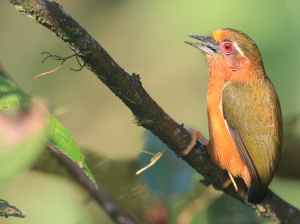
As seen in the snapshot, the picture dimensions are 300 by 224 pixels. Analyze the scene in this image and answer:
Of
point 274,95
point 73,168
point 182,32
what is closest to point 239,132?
point 274,95

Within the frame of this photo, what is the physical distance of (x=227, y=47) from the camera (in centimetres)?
310

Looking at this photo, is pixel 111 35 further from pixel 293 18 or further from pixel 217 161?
pixel 217 161

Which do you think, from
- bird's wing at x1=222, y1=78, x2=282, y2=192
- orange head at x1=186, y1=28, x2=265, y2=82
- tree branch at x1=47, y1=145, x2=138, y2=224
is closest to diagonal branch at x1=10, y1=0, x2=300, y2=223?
bird's wing at x1=222, y1=78, x2=282, y2=192

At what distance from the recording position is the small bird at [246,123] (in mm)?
2512

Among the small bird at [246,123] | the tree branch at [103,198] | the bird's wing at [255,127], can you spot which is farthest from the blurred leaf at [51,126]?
the bird's wing at [255,127]

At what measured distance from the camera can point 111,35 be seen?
5699mm

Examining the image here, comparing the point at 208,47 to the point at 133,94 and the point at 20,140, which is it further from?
the point at 20,140

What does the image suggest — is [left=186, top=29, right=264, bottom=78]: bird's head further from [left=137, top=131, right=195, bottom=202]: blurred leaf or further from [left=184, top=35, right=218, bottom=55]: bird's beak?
[left=137, top=131, right=195, bottom=202]: blurred leaf

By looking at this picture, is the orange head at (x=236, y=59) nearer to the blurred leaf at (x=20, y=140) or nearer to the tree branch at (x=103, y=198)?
the tree branch at (x=103, y=198)

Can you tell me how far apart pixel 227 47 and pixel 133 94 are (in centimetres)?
182

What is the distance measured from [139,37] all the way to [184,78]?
3.77ft

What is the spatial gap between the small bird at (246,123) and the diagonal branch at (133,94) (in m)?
0.18

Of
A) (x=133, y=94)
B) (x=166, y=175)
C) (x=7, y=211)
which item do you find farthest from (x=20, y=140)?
(x=166, y=175)

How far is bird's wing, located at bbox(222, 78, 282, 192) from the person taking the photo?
2.50m
